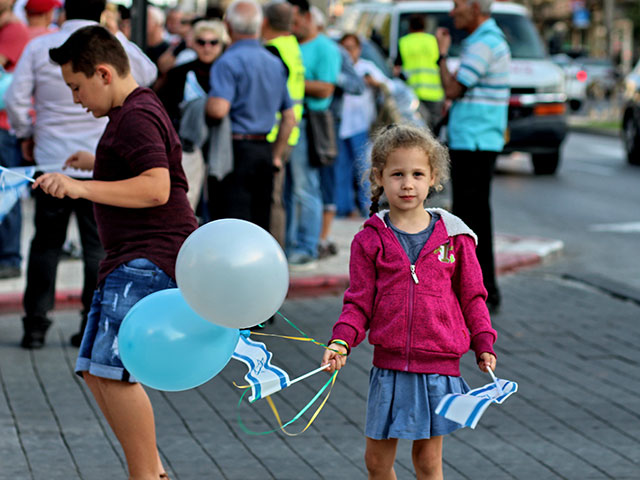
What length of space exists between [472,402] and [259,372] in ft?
2.04

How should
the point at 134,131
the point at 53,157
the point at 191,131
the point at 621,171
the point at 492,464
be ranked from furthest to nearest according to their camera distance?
the point at 621,171 → the point at 191,131 → the point at 53,157 → the point at 492,464 → the point at 134,131

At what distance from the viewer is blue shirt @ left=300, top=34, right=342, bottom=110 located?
8789mm

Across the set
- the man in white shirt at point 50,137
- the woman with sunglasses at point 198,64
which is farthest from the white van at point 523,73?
the man in white shirt at point 50,137

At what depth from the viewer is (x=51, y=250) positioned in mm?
6543

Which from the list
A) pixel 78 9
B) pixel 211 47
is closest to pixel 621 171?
pixel 211 47

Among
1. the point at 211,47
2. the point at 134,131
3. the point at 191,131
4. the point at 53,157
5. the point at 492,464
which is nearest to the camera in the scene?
the point at 134,131

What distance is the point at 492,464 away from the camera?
4727mm

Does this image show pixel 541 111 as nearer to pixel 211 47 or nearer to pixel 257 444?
pixel 211 47

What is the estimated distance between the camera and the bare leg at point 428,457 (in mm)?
3611

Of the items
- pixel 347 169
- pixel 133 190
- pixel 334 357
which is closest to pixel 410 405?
pixel 334 357

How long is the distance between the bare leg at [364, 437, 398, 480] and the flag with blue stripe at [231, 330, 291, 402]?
1.42ft

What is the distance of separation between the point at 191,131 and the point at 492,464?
10.4ft

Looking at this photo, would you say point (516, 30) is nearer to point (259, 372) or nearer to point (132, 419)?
point (132, 419)

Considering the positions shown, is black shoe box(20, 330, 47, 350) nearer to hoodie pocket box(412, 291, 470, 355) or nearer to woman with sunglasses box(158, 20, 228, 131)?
woman with sunglasses box(158, 20, 228, 131)
